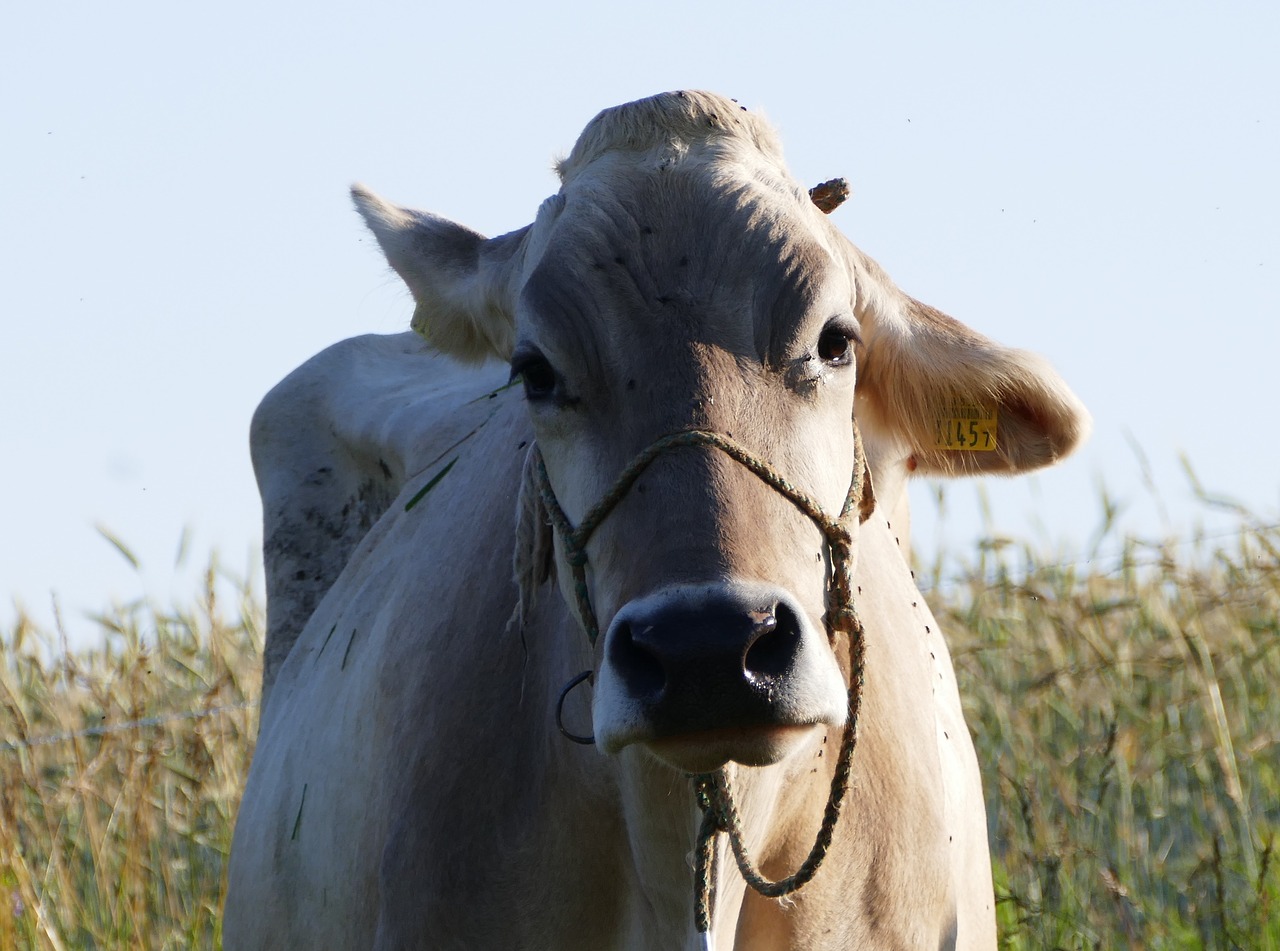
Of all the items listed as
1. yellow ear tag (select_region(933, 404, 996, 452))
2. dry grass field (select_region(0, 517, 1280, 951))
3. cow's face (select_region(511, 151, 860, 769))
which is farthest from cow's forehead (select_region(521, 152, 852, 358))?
dry grass field (select_region(0, 517, 1280, 951))

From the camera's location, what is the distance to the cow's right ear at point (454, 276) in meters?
3.47

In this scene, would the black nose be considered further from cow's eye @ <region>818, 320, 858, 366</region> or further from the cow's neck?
cow's eye @ <region>818, 320, 858, 366</region>

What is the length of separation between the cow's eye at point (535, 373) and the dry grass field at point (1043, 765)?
2.08m

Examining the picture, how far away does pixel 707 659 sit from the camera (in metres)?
2.30

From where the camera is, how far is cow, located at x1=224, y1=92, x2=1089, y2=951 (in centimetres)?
251

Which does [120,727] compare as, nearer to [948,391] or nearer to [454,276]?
[454,276]

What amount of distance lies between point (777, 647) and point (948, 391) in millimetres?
1219

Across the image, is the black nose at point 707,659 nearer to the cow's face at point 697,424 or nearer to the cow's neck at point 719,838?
the cow's face at point 697,424

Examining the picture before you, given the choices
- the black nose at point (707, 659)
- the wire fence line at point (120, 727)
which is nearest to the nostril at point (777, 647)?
the black nose at point (707, 659)

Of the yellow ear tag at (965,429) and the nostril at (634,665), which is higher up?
the yellow ear tag at (965,429)

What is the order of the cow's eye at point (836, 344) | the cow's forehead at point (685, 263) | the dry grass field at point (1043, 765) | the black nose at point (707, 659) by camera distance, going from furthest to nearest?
the dry grass field at point (1043, 765)
the cow's eye at point (836, 344)
the cow's forehead at point (685, 263)
the black nose at point (707, 659)

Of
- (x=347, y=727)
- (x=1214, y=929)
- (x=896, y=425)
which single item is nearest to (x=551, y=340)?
(x=896, y=425)

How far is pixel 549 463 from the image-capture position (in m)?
3.00

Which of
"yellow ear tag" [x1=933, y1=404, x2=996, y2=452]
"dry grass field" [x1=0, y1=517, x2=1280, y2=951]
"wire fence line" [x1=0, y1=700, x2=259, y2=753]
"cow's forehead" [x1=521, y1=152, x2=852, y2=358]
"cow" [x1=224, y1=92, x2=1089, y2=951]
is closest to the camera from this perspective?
"cow" [x1=224, y1=92, x2=1089, y2=951]
